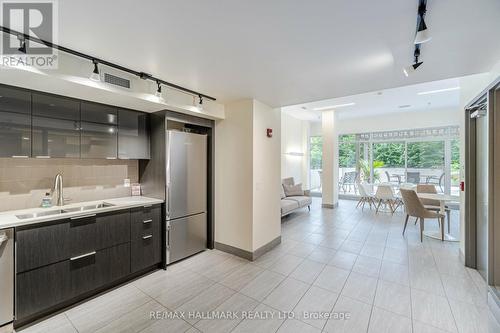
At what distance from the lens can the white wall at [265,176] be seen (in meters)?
3.39

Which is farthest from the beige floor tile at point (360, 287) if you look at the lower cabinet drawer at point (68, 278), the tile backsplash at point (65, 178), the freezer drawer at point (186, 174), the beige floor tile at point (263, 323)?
the tile backsplash at point (65, 178)

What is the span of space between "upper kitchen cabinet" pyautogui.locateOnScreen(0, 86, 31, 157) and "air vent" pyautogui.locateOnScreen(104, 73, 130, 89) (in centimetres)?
74

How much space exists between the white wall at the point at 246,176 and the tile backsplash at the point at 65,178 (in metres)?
1.47

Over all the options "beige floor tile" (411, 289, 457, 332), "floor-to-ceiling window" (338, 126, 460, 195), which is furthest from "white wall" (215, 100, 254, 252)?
"floor-to-ceiling window" (338, 126, 460, 195)

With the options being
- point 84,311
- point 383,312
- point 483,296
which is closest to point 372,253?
point 483,296

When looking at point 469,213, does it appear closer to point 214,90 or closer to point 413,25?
point 413,25

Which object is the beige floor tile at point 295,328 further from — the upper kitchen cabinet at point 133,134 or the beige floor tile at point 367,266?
the upper kitchen cabinet at point 133,134

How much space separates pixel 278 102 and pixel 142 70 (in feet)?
6.70

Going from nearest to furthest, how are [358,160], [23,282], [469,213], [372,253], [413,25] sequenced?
[413,25] < [23,282] < [469,213] < [372,253] < [358,160]

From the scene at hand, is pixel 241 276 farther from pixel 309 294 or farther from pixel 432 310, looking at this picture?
pixel 432 310

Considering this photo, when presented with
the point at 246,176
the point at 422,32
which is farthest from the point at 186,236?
the point at 422,32

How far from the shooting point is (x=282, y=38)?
5.74 feet

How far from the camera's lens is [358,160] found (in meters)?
8.55

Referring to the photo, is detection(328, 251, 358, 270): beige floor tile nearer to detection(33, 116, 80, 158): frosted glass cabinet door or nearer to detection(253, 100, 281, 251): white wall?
detection(253, 100, 281, 251): white wall
